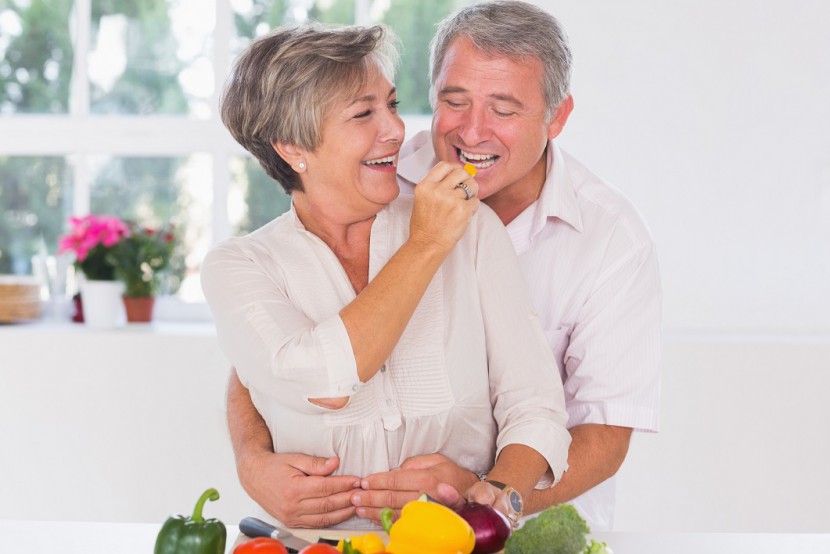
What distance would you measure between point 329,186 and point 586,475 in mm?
787

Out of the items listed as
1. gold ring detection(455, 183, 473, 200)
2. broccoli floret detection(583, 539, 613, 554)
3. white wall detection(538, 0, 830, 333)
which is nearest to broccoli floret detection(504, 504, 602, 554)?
broccoli floret detection(583, 539, 613, 554)

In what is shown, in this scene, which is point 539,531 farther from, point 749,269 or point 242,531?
point 749,269

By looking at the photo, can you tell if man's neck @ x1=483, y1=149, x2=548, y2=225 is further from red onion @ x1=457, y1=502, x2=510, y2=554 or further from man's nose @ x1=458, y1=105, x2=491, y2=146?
red onion @ x1=457, y1=502, x2=510, y2=554

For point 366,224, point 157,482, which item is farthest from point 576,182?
point 157,482

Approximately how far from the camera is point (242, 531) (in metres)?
1.64

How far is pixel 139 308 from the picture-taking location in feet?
13.1

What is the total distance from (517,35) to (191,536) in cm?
130

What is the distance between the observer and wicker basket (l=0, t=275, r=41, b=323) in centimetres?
405

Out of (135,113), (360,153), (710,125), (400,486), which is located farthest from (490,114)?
(135,113)

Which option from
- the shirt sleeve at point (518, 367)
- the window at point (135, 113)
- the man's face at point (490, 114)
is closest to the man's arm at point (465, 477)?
the shirt sleeve at point (518, 367)

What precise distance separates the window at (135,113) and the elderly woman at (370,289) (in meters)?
2.22

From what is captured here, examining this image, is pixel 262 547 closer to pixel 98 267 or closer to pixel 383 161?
pixel 383 161

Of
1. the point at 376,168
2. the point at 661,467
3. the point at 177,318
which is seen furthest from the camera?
the point at 177,318

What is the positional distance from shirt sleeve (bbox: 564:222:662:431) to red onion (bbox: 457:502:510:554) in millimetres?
764
